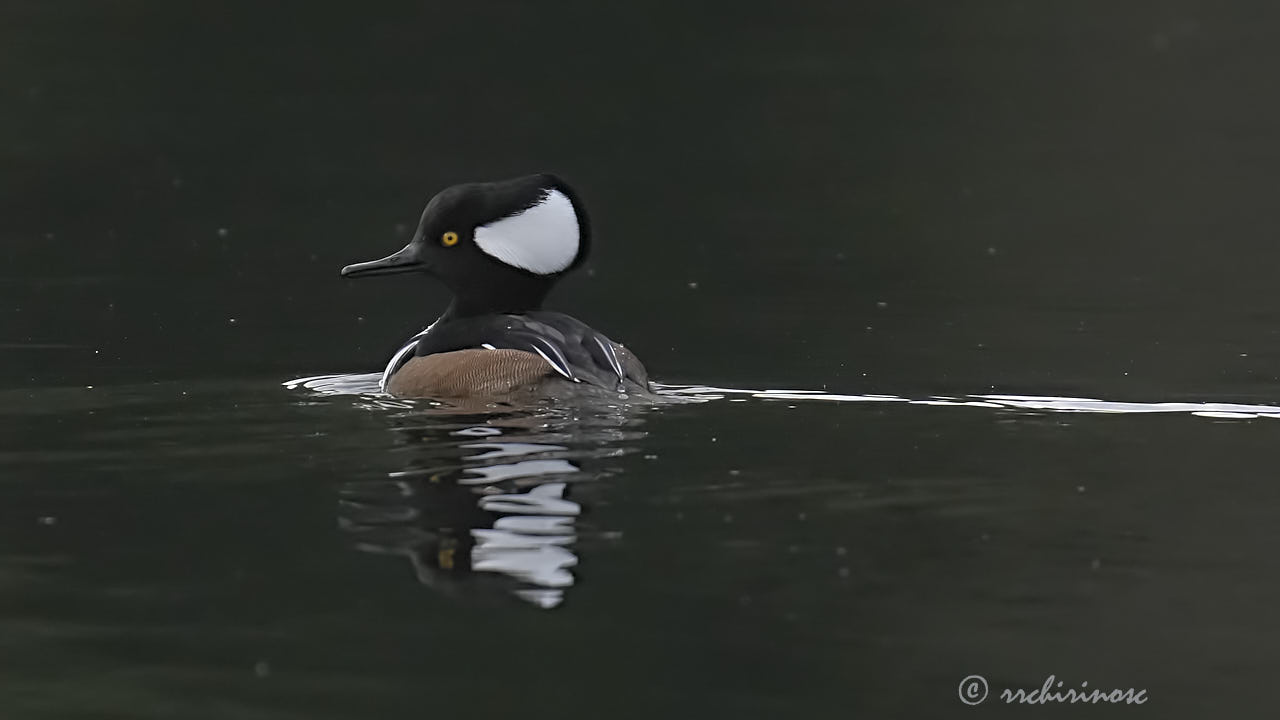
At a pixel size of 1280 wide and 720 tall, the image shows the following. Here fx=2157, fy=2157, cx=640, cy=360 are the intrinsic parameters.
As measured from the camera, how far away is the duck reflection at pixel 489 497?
24.1 feet

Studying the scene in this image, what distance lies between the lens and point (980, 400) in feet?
36.0

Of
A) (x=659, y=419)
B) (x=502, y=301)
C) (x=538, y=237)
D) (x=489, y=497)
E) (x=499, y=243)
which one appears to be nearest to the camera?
(x=489, y=497)

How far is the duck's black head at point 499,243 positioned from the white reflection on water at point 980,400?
2.30 ft

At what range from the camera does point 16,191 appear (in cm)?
2019

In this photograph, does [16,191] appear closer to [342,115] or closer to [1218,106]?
[342,115]

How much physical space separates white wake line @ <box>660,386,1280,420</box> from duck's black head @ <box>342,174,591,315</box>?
3.20 ft

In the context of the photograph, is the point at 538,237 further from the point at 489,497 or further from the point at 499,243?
the point at 489,497

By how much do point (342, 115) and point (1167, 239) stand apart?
11038mm

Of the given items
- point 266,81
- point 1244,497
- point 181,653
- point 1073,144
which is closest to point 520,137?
point 266,81

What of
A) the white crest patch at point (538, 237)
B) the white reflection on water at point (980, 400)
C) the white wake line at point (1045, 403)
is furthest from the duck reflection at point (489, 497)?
the white crest patch at point (538, 237)

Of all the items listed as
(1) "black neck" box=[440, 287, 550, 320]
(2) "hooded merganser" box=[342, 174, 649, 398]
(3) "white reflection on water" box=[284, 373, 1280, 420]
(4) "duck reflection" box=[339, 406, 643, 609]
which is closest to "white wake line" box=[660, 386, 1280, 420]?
(3) "white reflection on water" box=[284, 373, 1280, 420]

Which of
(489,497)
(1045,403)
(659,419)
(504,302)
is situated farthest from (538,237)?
(489,497)

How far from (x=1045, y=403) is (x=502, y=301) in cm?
292

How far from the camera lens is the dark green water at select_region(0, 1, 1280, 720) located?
6555mm
